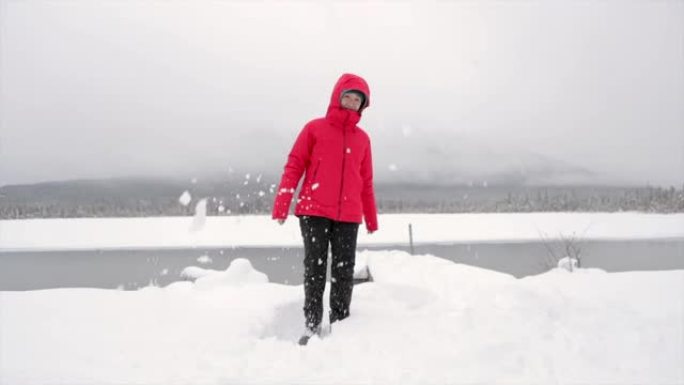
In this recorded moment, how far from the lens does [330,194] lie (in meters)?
3.05

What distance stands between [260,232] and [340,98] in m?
60.9

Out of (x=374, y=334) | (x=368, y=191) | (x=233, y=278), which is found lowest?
(x=233, y=278)

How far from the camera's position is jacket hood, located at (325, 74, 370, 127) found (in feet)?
10.2

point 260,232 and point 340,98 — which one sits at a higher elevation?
point 340,98

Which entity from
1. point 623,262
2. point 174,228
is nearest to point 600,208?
point 623,262

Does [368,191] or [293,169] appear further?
[368,191]

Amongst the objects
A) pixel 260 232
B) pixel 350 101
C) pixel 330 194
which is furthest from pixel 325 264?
pixel 260 232

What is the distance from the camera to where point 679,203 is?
98.1 m

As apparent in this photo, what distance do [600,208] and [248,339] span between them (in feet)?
446

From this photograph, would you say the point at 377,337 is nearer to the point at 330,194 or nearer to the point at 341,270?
A: the point at 341,270

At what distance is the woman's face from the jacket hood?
0.12 feet

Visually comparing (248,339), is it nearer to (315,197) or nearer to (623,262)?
(315,197)

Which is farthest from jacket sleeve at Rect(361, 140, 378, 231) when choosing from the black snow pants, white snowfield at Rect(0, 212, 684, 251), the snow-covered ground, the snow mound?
white snowfield at Rect(0, 212, 684, 251)

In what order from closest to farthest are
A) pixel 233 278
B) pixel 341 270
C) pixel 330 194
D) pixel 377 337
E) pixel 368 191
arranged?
pixel 377 337 → pixel 330 194 → pixel 341 270 → pixel 368 191 → pixel 233 278
